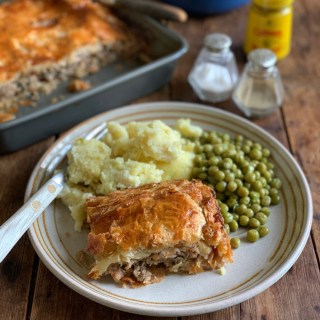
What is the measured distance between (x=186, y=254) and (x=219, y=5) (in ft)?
8.96

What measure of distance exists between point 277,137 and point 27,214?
1753mm

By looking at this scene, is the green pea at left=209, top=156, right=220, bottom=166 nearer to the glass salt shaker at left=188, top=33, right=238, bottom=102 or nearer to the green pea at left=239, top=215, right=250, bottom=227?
the green pea at left=239, top=215, right=250, bottom=227

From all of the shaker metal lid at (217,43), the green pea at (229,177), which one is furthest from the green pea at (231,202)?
the shaker metal lid at (217,43)

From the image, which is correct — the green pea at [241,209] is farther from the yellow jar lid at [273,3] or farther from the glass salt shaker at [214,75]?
the yellow jar lid at [273,3]

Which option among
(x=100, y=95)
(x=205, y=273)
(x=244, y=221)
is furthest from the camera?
(x=100, y=95)

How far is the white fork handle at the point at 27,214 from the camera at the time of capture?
235 centimetres

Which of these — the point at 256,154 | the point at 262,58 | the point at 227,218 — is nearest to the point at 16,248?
the point at 227,218

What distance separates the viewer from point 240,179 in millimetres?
2906

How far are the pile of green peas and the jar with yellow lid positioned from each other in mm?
1173

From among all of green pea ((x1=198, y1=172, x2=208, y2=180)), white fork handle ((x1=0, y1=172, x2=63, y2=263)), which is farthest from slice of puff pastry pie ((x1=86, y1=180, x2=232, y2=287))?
green pea ((x1=198, y1=172, x2=208, y2=180))

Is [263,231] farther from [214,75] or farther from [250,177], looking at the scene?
[214,75]

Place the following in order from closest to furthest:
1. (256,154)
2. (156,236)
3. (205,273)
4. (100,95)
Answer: (156,236) < (205,273) < (256,154) < (100,95)

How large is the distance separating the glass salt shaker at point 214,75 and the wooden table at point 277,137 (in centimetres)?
9

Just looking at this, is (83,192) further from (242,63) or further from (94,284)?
(242,63)
